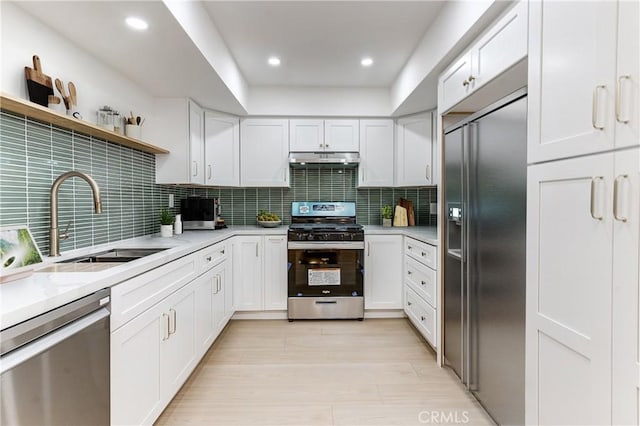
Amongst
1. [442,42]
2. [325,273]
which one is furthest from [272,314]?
[442,42]

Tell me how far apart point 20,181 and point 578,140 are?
2.32 metres

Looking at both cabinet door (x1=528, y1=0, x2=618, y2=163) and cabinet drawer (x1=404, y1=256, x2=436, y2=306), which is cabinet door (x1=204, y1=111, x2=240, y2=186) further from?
cabinet door (x1=528, y1=0, x2=618, y2=163)

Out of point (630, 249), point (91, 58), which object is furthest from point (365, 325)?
point (91, 58)

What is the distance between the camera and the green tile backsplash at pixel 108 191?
147 centimetres

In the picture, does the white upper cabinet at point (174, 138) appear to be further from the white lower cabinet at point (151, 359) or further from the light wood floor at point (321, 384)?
the light wood floor at point (321, 384)

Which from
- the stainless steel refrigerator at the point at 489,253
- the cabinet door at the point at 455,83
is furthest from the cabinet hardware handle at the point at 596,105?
the cabinet door at the point at 455,83

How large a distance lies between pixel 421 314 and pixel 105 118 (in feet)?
9.01

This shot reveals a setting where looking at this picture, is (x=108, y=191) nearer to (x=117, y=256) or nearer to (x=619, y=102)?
(x=117, y=256)

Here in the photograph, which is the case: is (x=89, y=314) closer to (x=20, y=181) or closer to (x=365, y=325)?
(x=20, y=181)

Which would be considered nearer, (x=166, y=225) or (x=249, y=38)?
(x=249, y=38)

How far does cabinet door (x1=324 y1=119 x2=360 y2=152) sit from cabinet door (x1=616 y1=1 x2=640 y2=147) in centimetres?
261

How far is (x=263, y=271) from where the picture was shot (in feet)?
10.2

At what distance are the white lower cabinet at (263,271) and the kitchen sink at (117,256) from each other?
121 cm

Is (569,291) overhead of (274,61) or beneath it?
beneath
